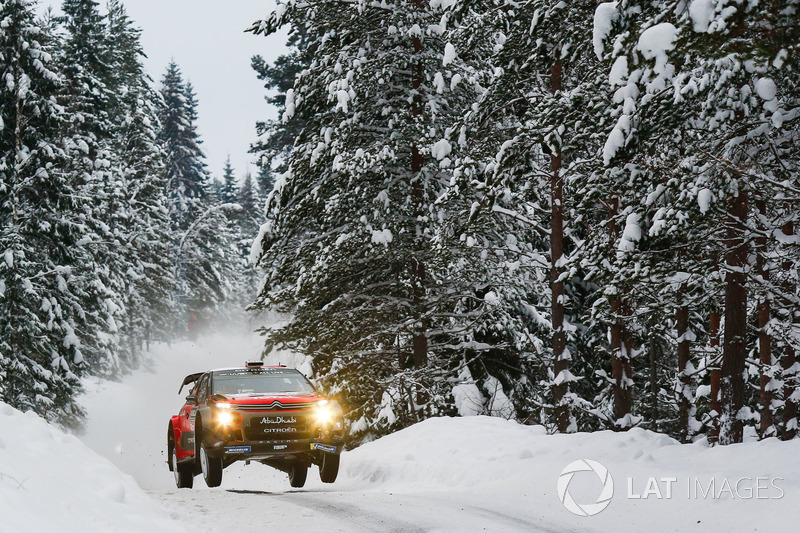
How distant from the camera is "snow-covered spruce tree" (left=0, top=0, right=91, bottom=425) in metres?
22.4

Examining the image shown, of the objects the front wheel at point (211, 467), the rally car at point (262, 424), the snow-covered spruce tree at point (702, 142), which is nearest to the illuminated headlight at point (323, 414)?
the rally car at point (262, 424)

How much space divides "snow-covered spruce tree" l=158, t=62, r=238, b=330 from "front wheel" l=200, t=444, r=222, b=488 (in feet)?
163

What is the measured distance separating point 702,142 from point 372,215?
802cm

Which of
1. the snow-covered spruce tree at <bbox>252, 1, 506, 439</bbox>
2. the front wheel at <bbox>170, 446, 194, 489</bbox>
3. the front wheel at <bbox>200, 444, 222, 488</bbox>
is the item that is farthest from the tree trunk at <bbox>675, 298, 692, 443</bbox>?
the front wheel at <bbox>170, 446, 194, 489</bbox>

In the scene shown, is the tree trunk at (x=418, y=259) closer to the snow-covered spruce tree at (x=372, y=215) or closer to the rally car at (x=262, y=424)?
the snow-covered spruce tree at (x=372, y=215)

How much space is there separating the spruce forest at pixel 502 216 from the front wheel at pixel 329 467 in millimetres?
4689

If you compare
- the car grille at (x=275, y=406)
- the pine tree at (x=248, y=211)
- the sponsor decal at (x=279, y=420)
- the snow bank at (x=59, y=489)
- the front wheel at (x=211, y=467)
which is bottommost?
the front wheel at (x=211, y=467)

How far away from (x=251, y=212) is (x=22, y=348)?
65791mm

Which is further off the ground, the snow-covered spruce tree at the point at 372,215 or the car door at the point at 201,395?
the snow-covered spruce tree at the point at 372,215

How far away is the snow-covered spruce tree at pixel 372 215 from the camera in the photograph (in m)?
17.1

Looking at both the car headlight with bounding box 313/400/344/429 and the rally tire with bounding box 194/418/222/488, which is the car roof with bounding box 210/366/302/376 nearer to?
the rally tire with bounding box 194/418/222/488

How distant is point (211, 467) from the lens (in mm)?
11602

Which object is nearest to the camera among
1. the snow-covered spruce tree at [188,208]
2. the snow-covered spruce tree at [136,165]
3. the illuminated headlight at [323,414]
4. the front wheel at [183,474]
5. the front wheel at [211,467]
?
the front wheel at [211,467]

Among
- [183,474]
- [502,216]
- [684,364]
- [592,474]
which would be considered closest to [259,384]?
[183,474]
